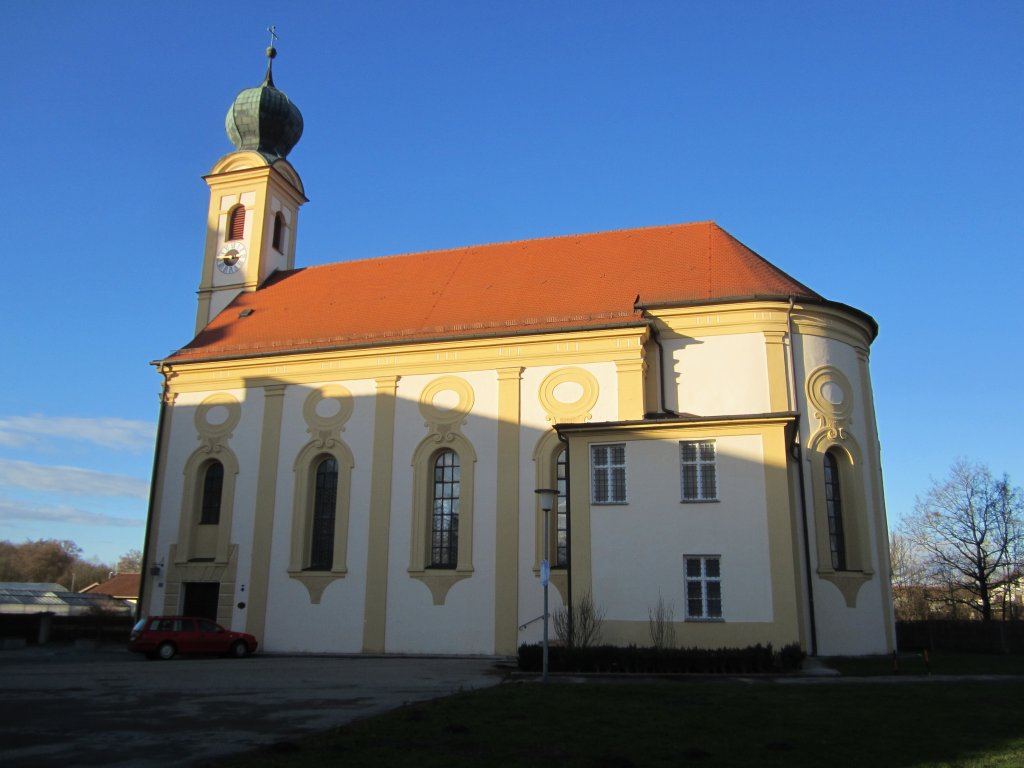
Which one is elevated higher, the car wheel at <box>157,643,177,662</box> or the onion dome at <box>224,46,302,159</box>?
the onion dome at <box>224,46,302,159</box>

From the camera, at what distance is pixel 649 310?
24.0m

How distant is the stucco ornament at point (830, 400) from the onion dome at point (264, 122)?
22324 millimetres

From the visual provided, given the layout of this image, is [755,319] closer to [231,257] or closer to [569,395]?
[569,395]

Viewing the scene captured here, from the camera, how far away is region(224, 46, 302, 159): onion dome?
111ft

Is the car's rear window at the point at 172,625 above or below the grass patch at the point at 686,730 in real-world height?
above

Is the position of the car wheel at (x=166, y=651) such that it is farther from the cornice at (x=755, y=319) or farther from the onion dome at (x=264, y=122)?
the onion dome at (x=264, y=122)

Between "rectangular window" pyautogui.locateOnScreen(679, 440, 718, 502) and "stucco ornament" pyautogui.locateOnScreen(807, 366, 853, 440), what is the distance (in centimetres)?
533

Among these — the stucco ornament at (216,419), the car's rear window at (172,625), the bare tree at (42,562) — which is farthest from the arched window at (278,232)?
the bare tree at (42,562)

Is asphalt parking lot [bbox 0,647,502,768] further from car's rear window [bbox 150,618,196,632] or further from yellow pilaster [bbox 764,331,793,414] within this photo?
yellow pilaster [bbox 764,331,793,414]

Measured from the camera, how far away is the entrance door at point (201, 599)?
25.9m

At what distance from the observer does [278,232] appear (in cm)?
3359

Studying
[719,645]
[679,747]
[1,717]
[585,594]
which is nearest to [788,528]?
[719,645]

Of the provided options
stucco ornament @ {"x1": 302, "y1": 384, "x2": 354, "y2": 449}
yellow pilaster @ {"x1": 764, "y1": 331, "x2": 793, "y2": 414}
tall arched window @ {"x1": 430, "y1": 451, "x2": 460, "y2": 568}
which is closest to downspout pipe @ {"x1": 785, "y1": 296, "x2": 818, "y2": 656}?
yellow pilaster @ {"x1": 764, "y1": 331, "x2": 793, "y2": 414}

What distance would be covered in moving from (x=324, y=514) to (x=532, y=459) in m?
6.81
